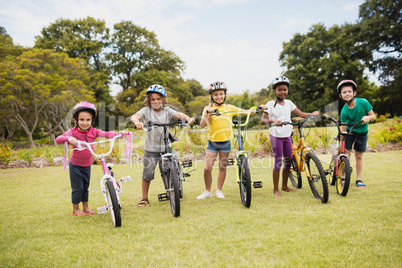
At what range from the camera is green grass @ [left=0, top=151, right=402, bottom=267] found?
2408mm

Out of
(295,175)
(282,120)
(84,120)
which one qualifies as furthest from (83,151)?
(295,175)

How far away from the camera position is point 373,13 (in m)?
26.1

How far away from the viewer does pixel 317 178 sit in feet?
13.0

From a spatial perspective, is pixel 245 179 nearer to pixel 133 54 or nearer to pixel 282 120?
pixel 282 120

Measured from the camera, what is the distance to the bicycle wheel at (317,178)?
379cm

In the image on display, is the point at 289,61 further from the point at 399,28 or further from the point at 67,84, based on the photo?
the point at 67,84

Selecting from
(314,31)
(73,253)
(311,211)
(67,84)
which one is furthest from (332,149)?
(314,31)

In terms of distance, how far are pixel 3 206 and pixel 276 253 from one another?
15.2 ft

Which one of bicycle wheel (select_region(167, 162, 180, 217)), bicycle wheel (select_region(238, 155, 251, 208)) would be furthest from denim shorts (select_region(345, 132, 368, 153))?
bicycle wheel (select_region(167, 162, 180, 217))

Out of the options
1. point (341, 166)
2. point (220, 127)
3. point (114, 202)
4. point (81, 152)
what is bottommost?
point (114, 202)

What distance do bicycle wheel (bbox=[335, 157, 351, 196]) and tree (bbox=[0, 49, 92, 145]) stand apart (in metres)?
22.0

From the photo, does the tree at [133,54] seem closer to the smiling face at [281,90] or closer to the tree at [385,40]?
the tree at [385,40]

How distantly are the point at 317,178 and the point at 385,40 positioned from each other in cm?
2907

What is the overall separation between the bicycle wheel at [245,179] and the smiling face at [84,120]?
2311 millimetres
